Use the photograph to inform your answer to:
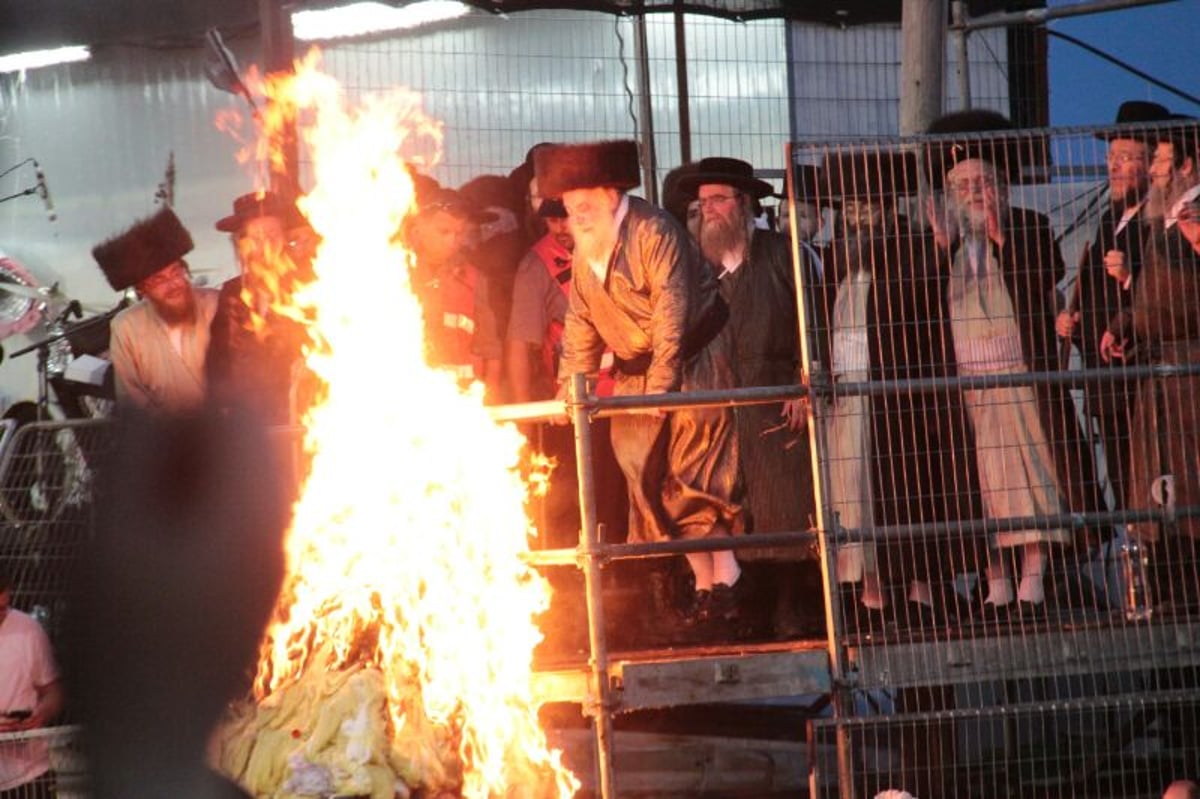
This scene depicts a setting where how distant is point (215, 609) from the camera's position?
353 inches

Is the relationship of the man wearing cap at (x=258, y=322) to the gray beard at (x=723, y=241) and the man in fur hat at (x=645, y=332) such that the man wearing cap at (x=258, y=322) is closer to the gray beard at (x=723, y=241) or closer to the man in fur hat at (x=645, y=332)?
the man in fur hat at (x=645, y=332)

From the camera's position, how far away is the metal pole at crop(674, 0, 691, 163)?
1092 centimetres

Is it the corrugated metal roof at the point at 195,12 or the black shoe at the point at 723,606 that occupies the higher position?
the corrugated metal roof at the point at 195,12

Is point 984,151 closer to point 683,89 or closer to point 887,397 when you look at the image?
point 887,397

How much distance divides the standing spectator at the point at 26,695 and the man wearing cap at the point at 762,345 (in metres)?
3.55

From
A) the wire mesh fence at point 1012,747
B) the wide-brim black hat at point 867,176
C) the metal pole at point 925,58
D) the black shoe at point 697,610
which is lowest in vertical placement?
the wire mesh fence at point 1012,747

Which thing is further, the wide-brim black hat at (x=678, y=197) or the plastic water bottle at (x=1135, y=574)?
the wide-brim black hat at (x=678, y=197)

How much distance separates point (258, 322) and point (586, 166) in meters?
1.96

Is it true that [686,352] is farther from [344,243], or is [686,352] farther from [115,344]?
[115,344]

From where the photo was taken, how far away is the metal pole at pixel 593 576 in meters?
7.32

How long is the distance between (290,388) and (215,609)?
1.20m

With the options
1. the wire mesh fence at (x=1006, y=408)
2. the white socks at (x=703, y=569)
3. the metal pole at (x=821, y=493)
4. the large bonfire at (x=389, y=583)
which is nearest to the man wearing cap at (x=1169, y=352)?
the wire mesh fence at (x=1006, y=408)

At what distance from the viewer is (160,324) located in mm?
9258

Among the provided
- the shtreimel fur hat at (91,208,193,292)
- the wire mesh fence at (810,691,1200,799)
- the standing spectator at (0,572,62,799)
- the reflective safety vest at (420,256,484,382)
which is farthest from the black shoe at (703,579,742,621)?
the shtreimel fur hat at (91,208,193,292)
